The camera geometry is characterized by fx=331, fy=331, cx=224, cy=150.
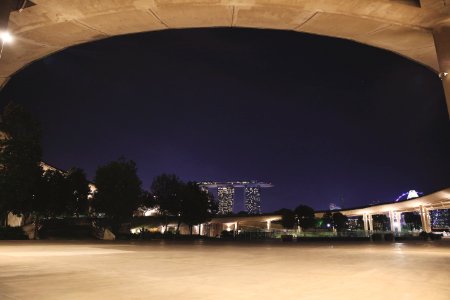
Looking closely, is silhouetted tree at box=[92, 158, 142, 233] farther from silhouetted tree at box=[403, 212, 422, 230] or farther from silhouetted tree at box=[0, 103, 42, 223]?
silhouetted tree at box=[403, 212, 422, 230]

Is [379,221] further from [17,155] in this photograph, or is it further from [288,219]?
[17,155]

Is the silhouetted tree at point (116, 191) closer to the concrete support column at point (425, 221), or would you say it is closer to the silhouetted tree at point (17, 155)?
the silhouetted tree at point (17, 155)

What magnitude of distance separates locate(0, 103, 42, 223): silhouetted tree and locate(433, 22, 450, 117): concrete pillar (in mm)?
34874

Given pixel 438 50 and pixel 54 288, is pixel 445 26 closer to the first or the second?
pixel 438 50

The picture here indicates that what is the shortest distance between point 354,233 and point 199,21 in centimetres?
4388

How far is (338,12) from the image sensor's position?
6.63 metres

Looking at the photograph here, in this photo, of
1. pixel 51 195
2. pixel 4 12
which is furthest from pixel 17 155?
pixel 4 12

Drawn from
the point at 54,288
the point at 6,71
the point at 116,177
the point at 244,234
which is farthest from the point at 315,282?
the point at 244,234

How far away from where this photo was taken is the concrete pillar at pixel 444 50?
22.3 feet

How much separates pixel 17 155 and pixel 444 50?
35.3 metres

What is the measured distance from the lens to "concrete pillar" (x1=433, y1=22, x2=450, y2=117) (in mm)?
6805

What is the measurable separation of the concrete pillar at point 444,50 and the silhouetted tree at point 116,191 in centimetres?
4699

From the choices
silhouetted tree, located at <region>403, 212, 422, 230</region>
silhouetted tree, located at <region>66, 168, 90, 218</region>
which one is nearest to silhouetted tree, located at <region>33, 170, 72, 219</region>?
silhouetted tree, located at <region>66, 168, 90, 218</region>

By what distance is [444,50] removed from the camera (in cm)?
690
